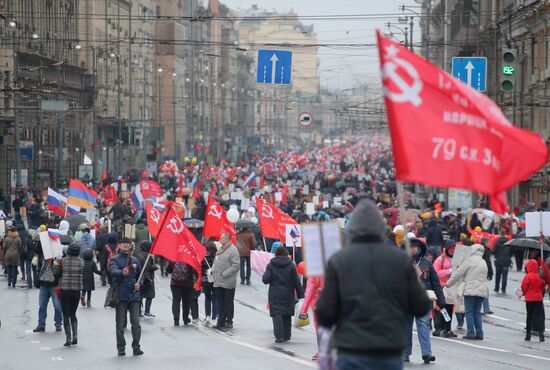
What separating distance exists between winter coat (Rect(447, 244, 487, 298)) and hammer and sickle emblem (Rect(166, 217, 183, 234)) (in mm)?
3674

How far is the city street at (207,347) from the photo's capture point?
16438 millimetres

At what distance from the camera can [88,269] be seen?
22.4 meters

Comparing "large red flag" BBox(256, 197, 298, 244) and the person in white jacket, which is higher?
"large red flag" BBox(256, 197, 298, 244)

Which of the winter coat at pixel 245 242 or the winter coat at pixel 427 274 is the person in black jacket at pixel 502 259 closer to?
the winter coat at pixel 245 242

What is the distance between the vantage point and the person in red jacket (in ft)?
64.6

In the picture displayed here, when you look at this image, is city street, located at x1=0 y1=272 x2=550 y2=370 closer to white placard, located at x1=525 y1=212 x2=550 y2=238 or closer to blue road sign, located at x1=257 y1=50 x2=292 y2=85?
white placard, located at x1=525 y1=212 x2=550 y2=238

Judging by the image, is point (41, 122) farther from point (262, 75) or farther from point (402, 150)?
point (402, 150)

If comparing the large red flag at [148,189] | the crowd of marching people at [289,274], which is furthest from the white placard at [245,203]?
the large red flag at [148,189]

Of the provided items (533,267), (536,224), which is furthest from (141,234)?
(533,267)

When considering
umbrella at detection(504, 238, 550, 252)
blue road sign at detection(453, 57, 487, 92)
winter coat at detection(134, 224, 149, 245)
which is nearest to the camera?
umbrella at detection(504, 238, 550, 252)

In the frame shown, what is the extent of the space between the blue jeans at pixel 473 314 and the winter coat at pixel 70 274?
5.14 metres

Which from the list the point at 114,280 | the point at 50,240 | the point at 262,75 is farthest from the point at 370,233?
the point at 262,75

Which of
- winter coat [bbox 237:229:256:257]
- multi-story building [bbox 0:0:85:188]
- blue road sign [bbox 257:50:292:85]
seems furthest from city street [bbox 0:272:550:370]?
multi-story building [bbox 0:0:85:188]

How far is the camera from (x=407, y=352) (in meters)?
16.5
